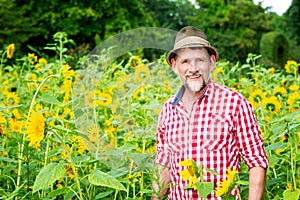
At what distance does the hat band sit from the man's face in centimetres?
2

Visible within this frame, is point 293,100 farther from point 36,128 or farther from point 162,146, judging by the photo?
point 36,128

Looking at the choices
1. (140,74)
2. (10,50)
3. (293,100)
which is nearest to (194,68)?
(293,100)

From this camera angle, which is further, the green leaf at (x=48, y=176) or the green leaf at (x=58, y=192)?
the green leaf at (x=58, y=192)

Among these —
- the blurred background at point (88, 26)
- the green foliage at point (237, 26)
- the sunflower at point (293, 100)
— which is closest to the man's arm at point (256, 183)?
the sunflower at point (293, 100)

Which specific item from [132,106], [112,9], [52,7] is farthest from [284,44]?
[132,106]

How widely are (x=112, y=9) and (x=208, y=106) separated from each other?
13.1 meters

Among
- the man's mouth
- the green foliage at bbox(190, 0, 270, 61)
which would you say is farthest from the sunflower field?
the green foliage at bbox(190, 0, 270, 61)

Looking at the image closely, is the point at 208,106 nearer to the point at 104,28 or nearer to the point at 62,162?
the point at 62,162

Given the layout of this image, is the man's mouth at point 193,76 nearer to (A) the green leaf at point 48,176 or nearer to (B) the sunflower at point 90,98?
(A) the green leaf at point 48,176

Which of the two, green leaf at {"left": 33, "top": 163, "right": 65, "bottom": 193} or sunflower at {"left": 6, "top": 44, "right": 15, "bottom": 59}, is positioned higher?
sunflower at {"left": 6, "top": 44, "right": 15, "bottom": 59}

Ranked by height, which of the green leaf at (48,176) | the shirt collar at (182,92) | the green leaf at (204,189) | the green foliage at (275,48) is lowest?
the green leaf at (204,189)

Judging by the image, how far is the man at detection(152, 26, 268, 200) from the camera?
151 cm

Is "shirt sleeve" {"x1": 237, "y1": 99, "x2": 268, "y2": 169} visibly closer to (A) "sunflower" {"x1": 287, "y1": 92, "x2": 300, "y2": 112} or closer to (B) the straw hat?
(B) the straw hat

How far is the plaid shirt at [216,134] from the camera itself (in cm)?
153
